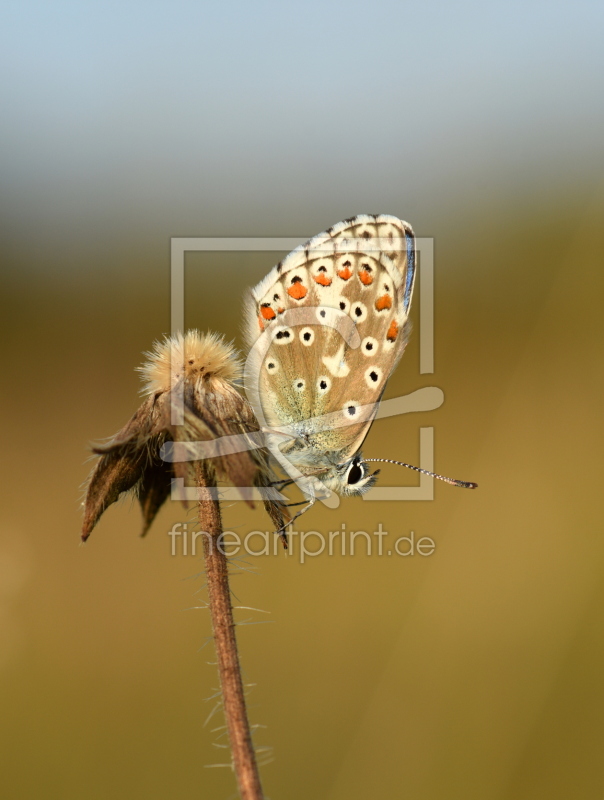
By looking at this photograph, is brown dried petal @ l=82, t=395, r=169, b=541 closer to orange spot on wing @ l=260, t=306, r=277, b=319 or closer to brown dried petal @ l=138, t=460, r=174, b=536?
brown dried petal @ l=138, t=460, r=174, b=536

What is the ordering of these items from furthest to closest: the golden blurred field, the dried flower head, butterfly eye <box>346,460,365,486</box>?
the golden blurred field < butterfly eye <box>346,460,365,486</box> < the dried flower head

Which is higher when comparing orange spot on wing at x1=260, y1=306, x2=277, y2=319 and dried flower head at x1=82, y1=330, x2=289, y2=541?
orange spot on wing at x1=260, y1=306, x2=277, y2=319

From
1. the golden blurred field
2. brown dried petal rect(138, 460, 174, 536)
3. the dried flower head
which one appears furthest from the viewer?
the golden blurred field

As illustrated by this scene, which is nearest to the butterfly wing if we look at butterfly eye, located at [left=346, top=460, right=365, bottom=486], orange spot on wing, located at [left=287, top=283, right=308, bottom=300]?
orange spot on wing, located at [left=287, top=283, right=308, bottom=300]

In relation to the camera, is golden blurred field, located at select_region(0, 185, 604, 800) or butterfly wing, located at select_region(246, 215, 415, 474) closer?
butterfly wing, located at select_region(246, 215, 415, 474)

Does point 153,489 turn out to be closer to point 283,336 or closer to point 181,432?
point 181,432

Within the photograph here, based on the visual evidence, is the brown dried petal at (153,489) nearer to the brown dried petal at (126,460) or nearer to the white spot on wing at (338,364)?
the brown dried petal at (126,460)

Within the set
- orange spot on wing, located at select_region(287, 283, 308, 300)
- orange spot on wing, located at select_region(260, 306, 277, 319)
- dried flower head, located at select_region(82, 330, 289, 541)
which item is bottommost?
dried flower head, located at select_region(82, 330, 289, 541)
